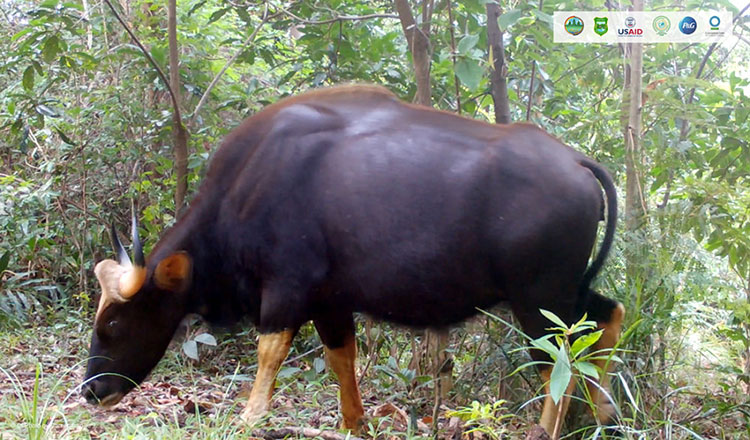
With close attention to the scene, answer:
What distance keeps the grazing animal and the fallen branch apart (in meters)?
0.23

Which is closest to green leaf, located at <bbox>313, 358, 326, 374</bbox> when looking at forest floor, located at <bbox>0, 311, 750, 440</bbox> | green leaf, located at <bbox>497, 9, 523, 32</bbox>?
forest floor, located at <bbox>0, 311, 750, 440</bbox>

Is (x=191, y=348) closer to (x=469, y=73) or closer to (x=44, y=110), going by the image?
(x=469, y=73)

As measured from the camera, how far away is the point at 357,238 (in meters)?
3.65

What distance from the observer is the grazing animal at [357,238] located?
347cm

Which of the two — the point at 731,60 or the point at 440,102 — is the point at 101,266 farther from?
the point at 731,60

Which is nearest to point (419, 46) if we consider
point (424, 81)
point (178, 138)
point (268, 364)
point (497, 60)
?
point (424, 81)

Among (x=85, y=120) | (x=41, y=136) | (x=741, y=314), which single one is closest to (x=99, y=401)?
(x=85, y=120)

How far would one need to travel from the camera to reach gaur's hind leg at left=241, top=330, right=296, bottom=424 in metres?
3.62

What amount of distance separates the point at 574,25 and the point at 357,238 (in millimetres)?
2129

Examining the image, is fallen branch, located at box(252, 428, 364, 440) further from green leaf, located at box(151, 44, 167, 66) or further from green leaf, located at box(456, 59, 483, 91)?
green leaf, located at box(151, 44, 167, 66)

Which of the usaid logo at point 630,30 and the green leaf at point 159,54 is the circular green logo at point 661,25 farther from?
the green leaf at point 159,54

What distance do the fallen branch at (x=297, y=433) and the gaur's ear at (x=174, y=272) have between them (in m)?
1.02

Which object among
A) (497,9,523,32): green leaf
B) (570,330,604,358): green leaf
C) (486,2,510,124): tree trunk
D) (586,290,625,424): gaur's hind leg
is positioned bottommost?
(586,290,625,424): gaur's hind leg

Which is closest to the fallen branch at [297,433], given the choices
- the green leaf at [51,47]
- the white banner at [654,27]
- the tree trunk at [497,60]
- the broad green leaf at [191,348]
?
the broad green leaf at [191,348]
